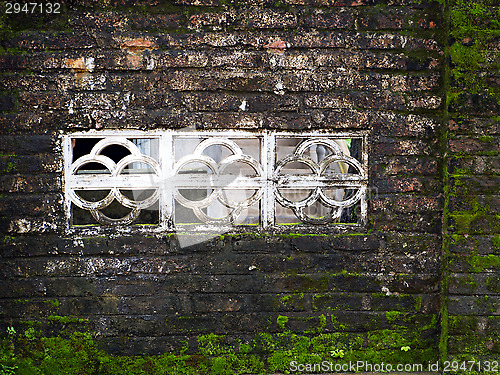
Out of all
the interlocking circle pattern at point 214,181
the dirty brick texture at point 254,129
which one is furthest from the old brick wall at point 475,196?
the interlocking circle pattern at point 214,181

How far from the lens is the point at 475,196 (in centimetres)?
253

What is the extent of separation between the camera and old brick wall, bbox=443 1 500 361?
252cm

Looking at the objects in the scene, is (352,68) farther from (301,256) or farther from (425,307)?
(425,307)

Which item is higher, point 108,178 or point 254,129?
point 254,129

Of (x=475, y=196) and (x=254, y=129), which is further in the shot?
(x=254, y=129)

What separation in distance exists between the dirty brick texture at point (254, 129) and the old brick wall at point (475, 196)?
1 cm

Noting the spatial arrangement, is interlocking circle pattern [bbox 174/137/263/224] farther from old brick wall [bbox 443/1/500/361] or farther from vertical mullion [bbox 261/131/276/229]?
old brick wall [bbox 443/1/500/361]

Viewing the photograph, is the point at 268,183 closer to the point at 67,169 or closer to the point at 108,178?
the point at 108,178

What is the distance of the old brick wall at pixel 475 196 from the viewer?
8.26 ft

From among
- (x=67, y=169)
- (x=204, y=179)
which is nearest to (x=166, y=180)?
(x=204, y=179)

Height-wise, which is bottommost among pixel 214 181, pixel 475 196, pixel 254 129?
pixel 475 196

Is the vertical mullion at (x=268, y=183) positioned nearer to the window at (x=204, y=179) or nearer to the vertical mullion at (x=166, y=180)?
the window at (x=204, y=179)

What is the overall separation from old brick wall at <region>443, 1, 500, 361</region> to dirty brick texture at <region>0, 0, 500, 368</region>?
1 centimetres

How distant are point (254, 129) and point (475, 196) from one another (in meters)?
1.72
